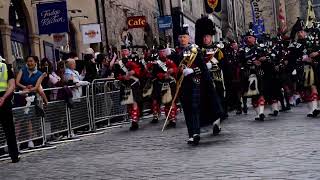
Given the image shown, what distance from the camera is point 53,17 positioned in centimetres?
1964

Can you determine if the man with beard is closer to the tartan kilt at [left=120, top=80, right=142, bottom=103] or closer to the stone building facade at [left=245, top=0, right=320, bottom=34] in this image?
the tartan kilt at [left=120, top=80, right=142, bottom=103]

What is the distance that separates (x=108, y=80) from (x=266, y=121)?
185 inches

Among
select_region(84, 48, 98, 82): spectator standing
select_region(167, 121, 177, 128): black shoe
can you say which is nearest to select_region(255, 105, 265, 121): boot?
select_region(167, 121, 177, 128): black shoe

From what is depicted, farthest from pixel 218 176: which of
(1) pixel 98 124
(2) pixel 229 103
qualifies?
(2) pixel 229 103

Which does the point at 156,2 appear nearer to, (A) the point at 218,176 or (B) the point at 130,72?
(B) the point at 130,72

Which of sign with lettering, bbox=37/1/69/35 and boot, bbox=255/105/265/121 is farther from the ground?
sign with lettering, bbox=37/1/69/35

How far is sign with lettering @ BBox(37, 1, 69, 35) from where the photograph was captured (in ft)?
63.7

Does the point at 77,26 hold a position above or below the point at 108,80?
above

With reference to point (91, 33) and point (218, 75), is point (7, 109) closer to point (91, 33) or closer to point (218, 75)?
point (218, 75)

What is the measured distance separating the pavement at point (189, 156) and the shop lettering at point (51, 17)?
6873 mm

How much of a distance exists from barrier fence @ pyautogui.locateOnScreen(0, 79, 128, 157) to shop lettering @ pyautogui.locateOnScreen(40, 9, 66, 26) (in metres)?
3.44

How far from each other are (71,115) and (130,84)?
1562 mm

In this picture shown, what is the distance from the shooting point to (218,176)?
7285 millimetres

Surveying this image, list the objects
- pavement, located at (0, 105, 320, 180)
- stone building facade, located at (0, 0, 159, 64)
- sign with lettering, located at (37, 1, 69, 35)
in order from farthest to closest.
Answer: stone building facade, located at (0, 0, 159, 64) → sign with lettering, located at (37, 1, 69, 35) → pavement, located at (0, 105, 320, 180)
